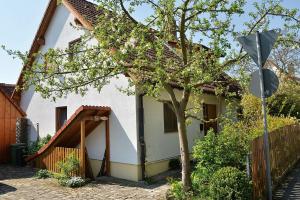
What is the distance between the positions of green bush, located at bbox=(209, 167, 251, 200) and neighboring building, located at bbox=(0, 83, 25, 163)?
12.0m

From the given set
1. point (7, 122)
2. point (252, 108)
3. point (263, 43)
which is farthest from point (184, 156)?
point (7, 122)

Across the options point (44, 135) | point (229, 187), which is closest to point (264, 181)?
point (229, 187)

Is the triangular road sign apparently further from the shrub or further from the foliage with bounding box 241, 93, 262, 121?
the foliage with bounding box 241, 93, 262, 121

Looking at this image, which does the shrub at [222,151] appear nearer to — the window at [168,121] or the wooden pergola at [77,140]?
the window at [168,121]

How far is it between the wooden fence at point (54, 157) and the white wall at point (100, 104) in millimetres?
1005

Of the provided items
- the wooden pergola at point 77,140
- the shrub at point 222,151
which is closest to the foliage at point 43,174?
the wooden pergola at point 77,140

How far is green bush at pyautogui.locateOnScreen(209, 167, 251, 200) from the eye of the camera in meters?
6.13

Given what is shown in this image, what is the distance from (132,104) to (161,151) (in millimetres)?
2132

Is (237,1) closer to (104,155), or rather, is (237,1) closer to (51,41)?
(104,155)

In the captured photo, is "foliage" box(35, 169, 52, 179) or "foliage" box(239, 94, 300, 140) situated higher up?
"foliage" box(239, 94, 300, 140)

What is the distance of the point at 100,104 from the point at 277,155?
6307 mm

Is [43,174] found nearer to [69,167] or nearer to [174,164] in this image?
[69,167]

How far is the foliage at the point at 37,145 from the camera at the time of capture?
14375 mm

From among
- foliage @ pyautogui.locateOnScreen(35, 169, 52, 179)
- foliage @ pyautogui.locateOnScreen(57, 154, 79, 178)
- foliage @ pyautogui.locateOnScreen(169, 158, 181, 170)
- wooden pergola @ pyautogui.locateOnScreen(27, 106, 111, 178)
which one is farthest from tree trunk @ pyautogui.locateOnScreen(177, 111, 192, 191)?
foliage @ pyautogui.locateOnScreen(35, 169, 52, 179)
